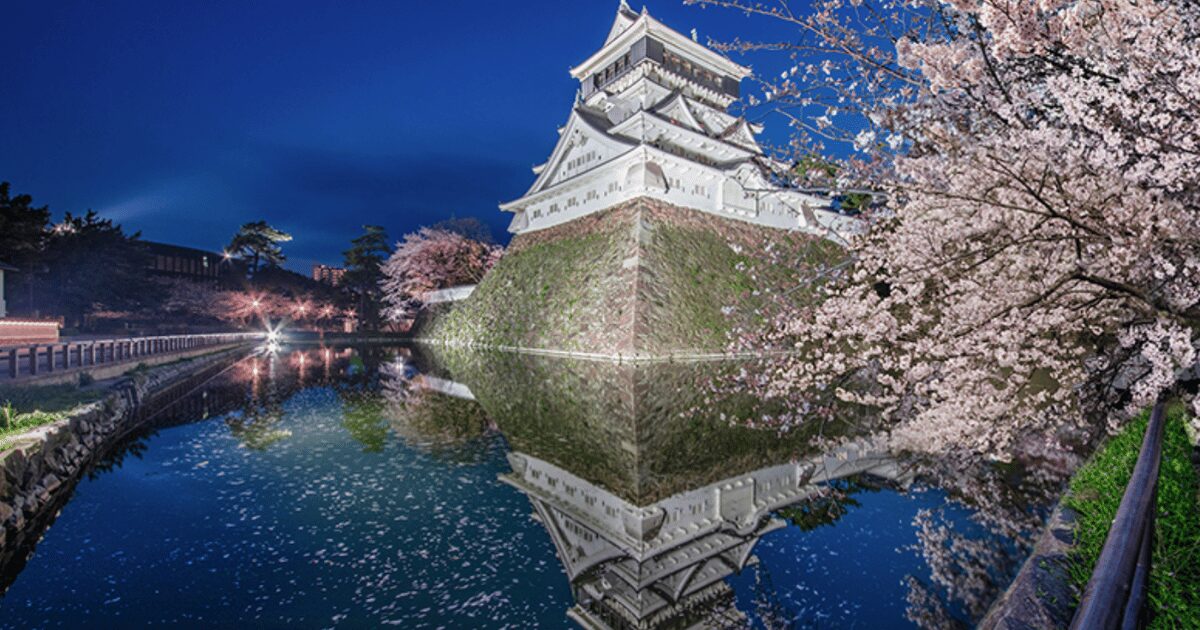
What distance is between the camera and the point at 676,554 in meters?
4.26

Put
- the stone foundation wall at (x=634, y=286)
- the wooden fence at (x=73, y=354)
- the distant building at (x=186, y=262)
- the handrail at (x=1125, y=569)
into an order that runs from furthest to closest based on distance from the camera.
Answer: the distant building at (x=186, y=262), the stone foundation wall at (x=634, y=286), the wooden fence at (x=73, y=354), the handrail at (x=1125, y=569)

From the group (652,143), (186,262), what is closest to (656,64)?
(652,143)

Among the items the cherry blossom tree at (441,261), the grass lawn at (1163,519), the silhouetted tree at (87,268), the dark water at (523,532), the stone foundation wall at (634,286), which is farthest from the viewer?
the cherry blossom tree at (441,261)

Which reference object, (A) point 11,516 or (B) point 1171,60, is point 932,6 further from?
(A) point 11,516

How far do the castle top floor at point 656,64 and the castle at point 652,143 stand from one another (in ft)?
0.22

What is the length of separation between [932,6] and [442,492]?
20.5 feet

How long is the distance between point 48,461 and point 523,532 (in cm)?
614

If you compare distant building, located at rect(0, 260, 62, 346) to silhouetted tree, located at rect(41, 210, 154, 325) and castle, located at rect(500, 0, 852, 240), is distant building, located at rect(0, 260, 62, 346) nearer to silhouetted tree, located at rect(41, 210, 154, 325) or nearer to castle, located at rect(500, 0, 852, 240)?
silhouetted tree, located at rect(41, 210, 154, 325)

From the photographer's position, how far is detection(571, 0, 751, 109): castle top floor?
30.1 metres

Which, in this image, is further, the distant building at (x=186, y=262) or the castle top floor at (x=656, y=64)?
the distant building at (x=186, y=262)

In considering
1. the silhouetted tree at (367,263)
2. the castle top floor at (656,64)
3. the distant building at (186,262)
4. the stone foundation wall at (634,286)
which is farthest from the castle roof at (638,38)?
the distant building at (186,262)

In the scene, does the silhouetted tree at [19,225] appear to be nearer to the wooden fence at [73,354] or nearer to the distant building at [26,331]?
the distant building at [26,331]

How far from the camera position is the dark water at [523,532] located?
3525 mm

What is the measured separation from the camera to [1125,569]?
47.5 inches
